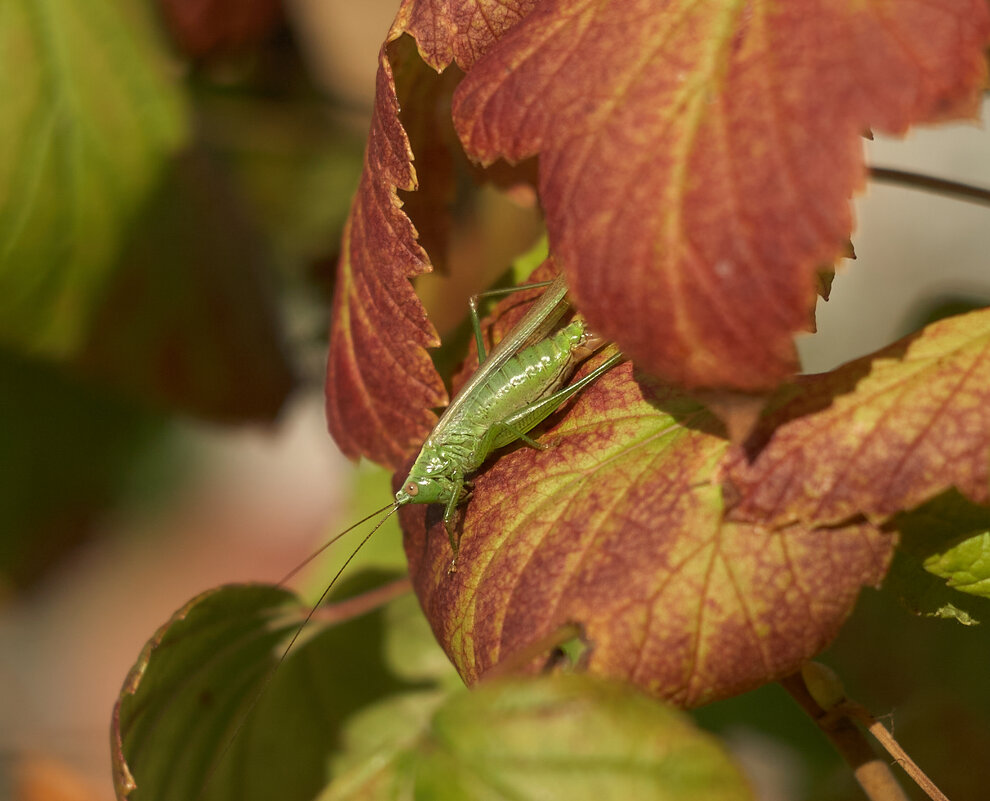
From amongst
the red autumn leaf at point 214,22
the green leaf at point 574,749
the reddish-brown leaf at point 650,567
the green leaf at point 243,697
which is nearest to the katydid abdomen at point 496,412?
the reddish-brown leaf at point 650,567

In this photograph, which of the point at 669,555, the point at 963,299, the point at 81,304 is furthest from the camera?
the point at 81,304

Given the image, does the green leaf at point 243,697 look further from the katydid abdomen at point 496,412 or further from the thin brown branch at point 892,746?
the thin brown branch at point 892,746

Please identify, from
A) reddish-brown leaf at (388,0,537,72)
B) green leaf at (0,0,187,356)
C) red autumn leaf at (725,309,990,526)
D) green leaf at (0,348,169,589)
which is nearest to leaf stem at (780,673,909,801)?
red autumn leaf at (725,309,990,526)

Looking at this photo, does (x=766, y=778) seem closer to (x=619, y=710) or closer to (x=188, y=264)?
(x=619, y=710)

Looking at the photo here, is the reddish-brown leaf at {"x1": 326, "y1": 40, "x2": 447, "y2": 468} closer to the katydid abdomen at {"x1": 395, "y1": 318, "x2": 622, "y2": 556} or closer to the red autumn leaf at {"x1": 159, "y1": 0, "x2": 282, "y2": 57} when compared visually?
the katydid abdomen at {"x1": 395, "y1": 318, "x2": 622, "y2": 556}

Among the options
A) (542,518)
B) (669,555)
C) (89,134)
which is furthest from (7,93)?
(669,555)

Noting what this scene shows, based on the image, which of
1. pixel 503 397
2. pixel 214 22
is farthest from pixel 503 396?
pixel 214 22
